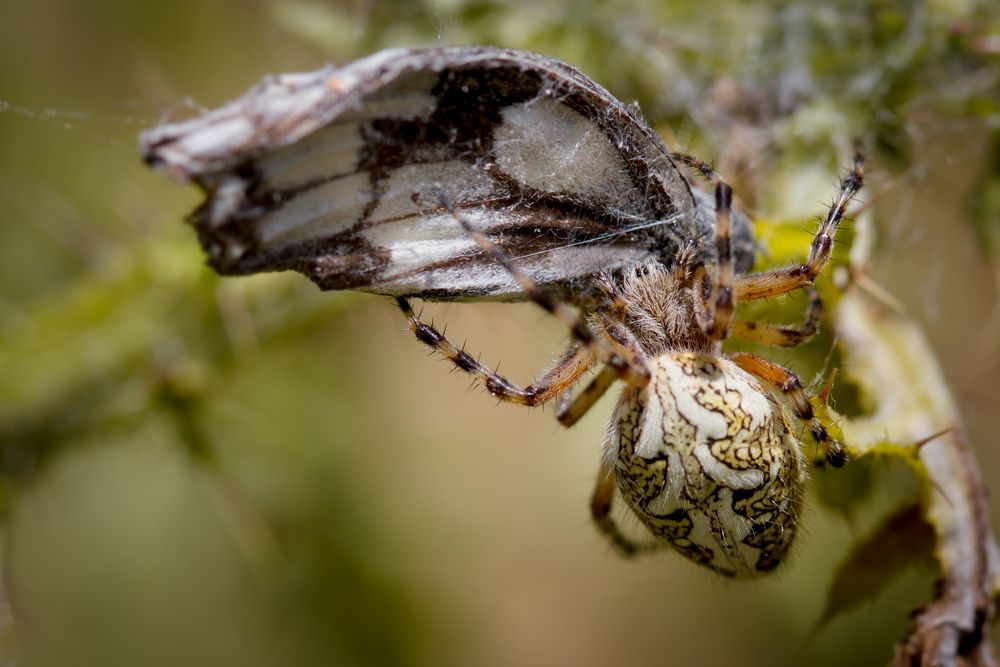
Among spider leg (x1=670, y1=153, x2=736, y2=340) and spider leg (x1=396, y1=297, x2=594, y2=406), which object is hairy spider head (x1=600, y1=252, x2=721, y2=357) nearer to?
spider leg (x1=670, y1=153, x2=736, y2=340)

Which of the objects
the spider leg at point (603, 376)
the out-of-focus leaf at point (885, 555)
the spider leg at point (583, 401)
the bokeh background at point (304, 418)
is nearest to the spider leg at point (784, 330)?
the spider leg at point (603, 376)

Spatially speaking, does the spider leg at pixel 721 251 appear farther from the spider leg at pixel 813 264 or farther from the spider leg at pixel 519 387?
the spider leg at pixel 519 387

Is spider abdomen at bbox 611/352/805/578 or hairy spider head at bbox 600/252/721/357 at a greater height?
hairy spider head at bbox 600/252/721/357

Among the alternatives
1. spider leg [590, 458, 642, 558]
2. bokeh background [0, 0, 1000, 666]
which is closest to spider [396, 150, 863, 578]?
spider leg [590, 458, 642, 558]

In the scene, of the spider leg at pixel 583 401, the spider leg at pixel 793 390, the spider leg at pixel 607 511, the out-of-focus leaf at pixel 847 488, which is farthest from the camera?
the spider leg at pixel 607 511

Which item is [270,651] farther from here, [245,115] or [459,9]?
[245,115]

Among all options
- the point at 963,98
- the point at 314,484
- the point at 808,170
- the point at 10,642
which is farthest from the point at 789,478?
the point at 314,484

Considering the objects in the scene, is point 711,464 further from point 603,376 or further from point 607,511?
point 607,511
